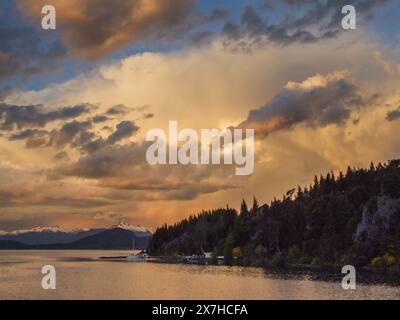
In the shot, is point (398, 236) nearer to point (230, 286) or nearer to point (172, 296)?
point (230, 286)

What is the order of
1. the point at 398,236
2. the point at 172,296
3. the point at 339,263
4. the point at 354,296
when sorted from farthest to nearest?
the point at 339,263, the point at 398,236, the point at 172,296, the point at 354,296

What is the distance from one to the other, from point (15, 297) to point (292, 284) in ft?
204

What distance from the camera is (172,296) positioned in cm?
10712

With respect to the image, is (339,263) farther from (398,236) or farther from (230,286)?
(230,286)

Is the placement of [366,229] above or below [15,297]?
above

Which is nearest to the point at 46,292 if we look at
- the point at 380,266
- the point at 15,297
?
the point at 15,297

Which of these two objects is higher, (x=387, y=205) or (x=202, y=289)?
(x=387, y=205)

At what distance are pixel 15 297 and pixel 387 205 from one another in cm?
13769

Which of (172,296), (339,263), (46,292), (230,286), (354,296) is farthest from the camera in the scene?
(339,263)

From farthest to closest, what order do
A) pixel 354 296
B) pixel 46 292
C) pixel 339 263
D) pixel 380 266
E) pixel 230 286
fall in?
pixel 339 263 → pixel 380 266 → pixel 230 286 → pixel 46 292 → pixel 354 296

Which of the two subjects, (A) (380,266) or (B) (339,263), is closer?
(A) (380,266)
